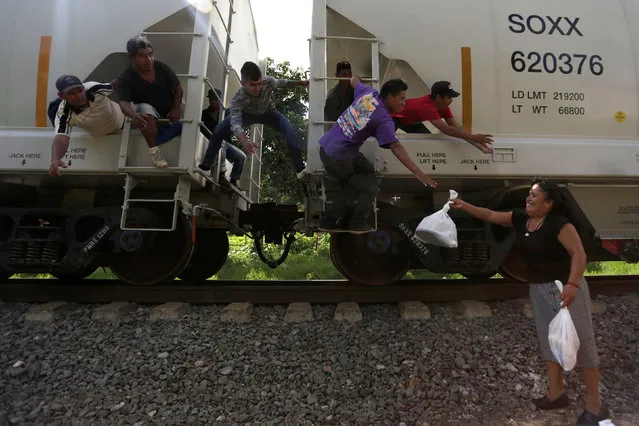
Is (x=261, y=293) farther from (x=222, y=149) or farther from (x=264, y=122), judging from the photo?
(x=264, y=122)

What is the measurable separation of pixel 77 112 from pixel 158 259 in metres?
1.66

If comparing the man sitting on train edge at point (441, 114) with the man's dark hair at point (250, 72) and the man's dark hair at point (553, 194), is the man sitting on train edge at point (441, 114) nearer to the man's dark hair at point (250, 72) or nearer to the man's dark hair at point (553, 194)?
the man's dark hair at point (553, 194)

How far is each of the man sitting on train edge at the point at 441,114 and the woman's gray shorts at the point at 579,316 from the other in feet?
4.54

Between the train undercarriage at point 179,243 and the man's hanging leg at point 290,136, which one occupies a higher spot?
the man's hanging leg at point 290,136

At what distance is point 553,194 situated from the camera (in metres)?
2.37

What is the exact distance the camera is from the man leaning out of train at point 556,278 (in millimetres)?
2328

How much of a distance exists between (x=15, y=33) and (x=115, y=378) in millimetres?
3283

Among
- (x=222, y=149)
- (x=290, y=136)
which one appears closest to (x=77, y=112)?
(x=222, y=149)

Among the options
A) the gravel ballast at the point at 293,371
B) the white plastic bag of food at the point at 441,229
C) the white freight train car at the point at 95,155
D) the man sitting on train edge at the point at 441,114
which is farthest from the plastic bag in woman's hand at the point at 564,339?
the white freight train car at the point at 95,155

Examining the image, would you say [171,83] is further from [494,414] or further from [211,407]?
[494,414]

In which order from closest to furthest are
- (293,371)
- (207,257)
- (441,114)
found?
(293,371) → (441,114) → (207,257)

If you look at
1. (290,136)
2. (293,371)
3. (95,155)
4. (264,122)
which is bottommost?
(293,371)

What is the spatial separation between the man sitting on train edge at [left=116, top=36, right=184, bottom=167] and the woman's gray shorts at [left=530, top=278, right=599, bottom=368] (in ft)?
10.2

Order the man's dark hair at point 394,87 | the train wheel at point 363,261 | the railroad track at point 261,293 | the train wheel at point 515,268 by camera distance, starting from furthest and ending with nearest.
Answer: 1. the train wheel at point 515,268
2. the train wheel at point 363,261
3. the railroad track at point 261,293
4. the man's dark hair at point 394,87
